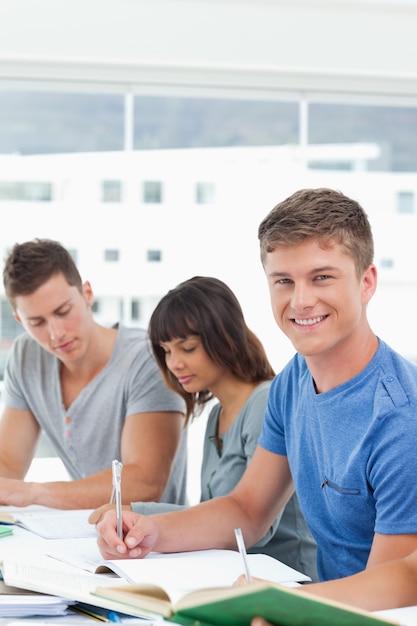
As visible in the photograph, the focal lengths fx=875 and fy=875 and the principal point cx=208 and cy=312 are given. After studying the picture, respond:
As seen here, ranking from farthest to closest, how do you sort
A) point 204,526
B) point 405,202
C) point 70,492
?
point 405,202
point 70,492
point 204,526

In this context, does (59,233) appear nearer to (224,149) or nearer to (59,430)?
(224,149)

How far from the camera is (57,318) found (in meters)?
2.52

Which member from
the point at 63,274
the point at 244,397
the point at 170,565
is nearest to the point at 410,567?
the point at 170,565

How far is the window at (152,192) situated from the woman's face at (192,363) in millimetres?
2756

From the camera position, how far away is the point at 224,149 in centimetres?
516

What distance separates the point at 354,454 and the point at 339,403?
0.11 m

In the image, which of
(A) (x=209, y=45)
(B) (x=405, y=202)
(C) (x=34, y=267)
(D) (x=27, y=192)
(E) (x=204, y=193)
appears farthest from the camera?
(B) (x=405, y=202)

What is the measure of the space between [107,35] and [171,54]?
13.7 inches

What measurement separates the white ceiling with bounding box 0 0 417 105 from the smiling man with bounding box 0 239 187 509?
230 centimetres

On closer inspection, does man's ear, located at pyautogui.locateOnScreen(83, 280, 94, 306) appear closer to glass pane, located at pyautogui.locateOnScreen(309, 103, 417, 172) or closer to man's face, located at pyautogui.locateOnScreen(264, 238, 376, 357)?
man's face, located at pyautogui.locateOnScreen(264, 238, 376, 357)

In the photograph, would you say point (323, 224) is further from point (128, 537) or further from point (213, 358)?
point (213, 358)

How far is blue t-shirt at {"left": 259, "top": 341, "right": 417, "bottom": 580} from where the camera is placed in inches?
54.2

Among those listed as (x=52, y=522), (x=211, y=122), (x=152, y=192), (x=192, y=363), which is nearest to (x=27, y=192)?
(x=152, y=192)

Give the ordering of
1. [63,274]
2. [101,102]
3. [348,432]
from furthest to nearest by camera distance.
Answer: [101,102]
[63,274]
[348,432]
